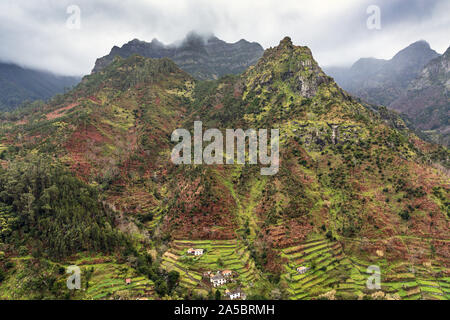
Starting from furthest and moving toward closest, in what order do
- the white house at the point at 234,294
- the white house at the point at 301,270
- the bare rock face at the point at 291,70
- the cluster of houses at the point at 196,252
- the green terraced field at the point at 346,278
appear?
1. the bare rock face at the point at 291,70
2. the cluster of houses at the point at 196,252
3. the white house at the point at 301,270
4. the green terraced field at the point at 346,278
5. the white house at the point at 234,294

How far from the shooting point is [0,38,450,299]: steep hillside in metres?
55.2

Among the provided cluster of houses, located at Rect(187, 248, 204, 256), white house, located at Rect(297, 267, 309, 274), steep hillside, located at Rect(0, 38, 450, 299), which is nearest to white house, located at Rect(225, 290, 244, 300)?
steep hillside, located at Rect(0, 38, 450, 299)

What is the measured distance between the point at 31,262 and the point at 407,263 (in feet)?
277

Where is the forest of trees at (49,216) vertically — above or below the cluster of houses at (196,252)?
above

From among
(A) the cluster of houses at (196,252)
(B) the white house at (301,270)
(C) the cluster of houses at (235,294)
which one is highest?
(A) the cluster of houses at (196,252)

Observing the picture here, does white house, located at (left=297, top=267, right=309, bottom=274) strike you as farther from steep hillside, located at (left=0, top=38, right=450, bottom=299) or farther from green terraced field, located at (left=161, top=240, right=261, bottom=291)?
green terraced field, located at (left=161, top=240, right=261, bottom=291)

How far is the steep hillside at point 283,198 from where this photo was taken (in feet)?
181

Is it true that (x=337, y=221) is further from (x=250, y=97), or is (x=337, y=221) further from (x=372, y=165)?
(x=250, y=97)

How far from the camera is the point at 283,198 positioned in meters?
71.9

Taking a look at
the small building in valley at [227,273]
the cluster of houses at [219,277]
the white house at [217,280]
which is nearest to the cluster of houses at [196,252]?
the cluster of houses at [219,277]

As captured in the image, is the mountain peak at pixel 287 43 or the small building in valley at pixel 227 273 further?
the mountain peak at pixel 287 43

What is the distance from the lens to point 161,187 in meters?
95.4

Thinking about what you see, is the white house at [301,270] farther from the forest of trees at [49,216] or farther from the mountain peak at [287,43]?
the mountain peak at [287,43]

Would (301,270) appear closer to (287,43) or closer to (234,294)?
(234,294)
